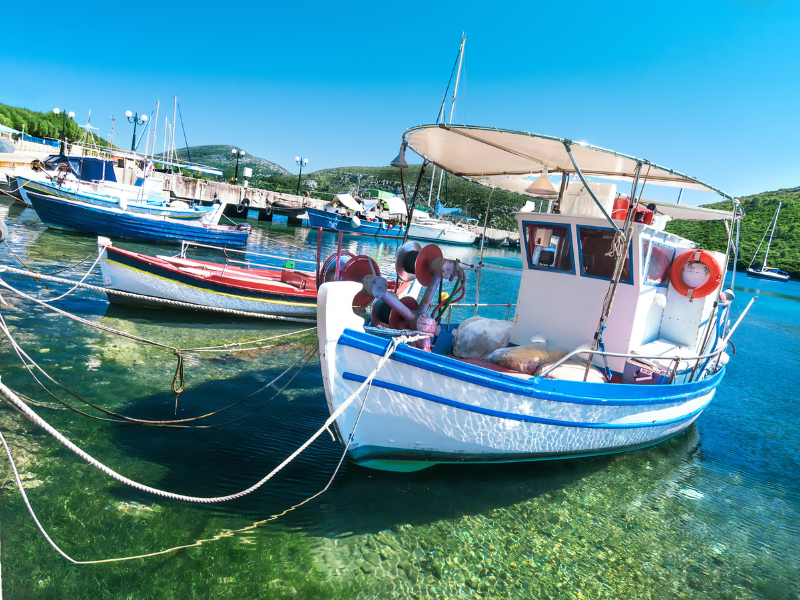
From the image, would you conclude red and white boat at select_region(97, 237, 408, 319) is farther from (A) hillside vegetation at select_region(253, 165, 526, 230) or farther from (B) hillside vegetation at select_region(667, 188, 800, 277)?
(B) hillside vegetation at select_region(667, 188, 800, 277)

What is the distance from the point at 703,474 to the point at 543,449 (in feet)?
11.7

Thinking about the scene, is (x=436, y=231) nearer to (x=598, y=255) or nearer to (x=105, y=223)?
(x=105, y=223)

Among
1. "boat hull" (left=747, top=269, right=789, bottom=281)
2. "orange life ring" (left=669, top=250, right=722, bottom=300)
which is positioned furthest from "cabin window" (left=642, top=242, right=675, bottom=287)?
"boat hull" (left=747, top=269, right=789, bottom=281)

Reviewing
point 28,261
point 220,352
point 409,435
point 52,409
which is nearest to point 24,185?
point 28,261

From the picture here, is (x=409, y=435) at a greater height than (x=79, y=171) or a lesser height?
lesser

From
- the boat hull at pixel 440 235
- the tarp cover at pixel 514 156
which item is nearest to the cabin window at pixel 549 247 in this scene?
the tarp cover at pixel 514 156

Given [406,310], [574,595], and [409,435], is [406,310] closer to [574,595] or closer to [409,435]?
[409,435]

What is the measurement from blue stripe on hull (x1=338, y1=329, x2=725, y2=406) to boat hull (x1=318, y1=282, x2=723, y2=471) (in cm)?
1

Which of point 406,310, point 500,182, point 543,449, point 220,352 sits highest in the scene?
point 500,182

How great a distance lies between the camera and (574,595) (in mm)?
4371

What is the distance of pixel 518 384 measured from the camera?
17.3 ft

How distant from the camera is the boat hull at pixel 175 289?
38.5 ft

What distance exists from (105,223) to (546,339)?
2458 cm

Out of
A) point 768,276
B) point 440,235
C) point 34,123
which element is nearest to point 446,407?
point 440,235
